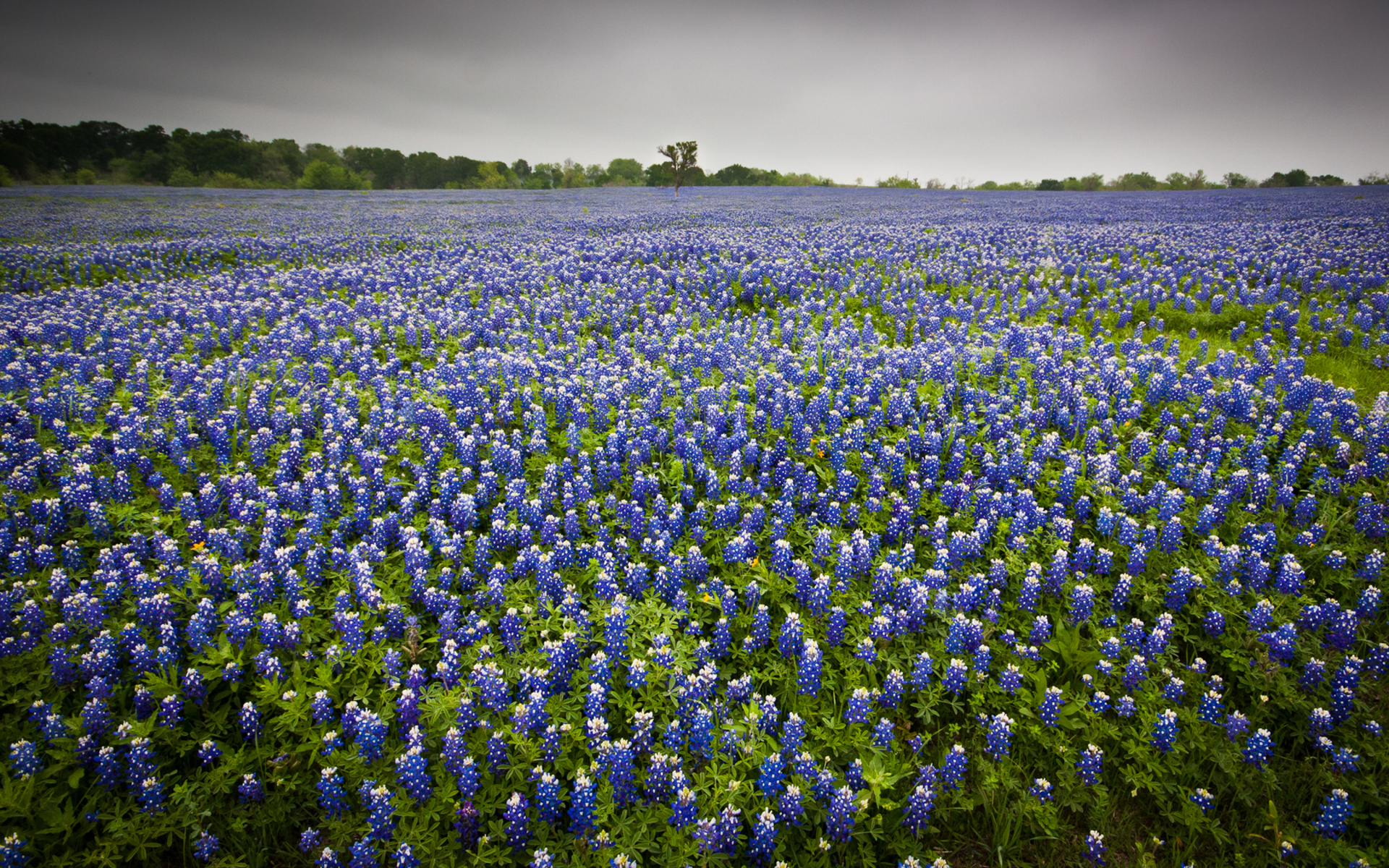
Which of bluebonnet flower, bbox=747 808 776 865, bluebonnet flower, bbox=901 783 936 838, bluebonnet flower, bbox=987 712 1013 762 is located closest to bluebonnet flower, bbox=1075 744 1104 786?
bluebonnet flower, bbox=987 712 1013 762

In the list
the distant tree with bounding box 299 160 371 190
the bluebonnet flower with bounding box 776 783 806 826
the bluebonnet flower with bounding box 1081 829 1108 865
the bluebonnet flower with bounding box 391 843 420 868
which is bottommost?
the bluebonnet flower with bounding box 1081 829 1108 865

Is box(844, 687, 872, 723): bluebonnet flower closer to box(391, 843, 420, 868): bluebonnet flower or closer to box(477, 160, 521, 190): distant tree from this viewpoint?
box(391, 843, 420, 868): bluebonnet flower

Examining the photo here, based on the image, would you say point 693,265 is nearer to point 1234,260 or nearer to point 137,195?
point 1234,260

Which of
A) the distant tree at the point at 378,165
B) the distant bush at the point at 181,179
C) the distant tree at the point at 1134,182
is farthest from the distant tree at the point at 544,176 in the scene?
the distant tree at the point at 1134,182

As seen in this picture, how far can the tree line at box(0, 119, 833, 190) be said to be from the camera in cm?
3222

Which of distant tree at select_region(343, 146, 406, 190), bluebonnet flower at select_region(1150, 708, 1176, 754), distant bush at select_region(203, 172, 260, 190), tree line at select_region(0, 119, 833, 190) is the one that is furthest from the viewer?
distant tree at select_region(343, 146, 406, 190)

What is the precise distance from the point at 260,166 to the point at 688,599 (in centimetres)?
7043

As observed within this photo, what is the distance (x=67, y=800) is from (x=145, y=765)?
14.0 inches

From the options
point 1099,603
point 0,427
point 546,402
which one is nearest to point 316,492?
point 546,402

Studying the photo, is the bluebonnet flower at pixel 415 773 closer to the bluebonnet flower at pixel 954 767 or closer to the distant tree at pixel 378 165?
the bluebonnet flower at pixel 954 767

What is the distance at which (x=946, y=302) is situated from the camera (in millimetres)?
10094

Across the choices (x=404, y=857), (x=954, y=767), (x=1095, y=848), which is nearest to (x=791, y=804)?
(x=954, y=767)

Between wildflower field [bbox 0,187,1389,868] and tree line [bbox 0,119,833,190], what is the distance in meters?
34.7

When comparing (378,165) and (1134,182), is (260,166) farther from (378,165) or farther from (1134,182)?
(1134,182)
